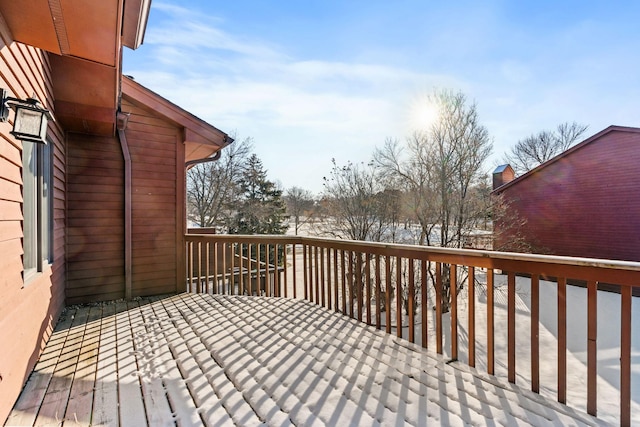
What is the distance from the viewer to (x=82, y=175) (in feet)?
13.5

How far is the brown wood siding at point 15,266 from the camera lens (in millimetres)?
1730

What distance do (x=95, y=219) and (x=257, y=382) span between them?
3.58m

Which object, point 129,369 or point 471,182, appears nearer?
point 129,369

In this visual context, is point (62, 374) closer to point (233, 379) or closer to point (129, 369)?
point (129, 369)

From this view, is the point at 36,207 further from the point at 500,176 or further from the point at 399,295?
the point at 500,176

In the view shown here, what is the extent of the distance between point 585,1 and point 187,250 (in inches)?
319

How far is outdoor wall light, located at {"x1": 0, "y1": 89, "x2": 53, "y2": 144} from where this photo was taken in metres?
1.70

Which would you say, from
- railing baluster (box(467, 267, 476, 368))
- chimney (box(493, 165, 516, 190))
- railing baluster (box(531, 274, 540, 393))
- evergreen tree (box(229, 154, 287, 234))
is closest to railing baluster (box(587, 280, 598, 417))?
railing baluster (box(531, 274, 540, 393))

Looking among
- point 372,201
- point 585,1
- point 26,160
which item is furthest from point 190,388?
point 372,201

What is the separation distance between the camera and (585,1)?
542 cm

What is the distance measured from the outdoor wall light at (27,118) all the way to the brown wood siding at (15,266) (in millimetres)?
82

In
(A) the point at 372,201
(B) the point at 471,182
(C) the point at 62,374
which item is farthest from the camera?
(A) the point at 372,201

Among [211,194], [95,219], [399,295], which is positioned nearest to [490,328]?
[399,295]

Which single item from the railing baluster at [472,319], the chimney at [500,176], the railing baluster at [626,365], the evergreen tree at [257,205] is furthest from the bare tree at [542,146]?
the railing baluster at [626,365]
